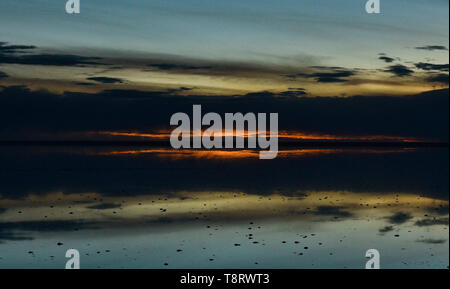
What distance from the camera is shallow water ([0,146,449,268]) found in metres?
11.1

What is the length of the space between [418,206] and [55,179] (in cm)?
1444

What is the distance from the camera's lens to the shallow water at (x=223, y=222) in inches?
438

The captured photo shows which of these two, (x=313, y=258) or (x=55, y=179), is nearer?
(x=313, y=258)

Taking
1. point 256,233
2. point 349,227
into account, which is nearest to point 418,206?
point 349,227

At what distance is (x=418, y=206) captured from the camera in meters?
16.8

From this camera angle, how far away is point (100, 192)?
19.0m

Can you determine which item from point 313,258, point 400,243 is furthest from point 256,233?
point 400,243

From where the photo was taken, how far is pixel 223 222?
14.0 metres
